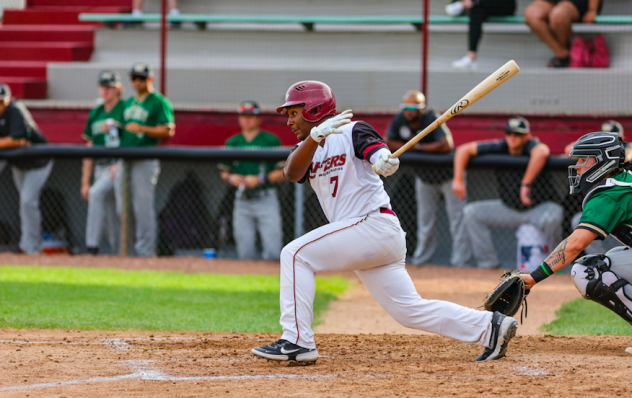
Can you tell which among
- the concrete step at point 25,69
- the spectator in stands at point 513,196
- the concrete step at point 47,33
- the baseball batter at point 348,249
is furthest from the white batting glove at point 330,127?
the concrete step at point 47,33

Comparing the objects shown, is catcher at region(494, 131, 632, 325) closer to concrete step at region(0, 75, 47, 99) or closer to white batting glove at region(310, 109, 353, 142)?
white batting glove at region(310, 109, 353, 142)

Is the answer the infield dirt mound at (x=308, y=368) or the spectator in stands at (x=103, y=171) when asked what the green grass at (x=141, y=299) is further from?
the spectator in stands at (x=103, y=171)

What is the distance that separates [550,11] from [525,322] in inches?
210

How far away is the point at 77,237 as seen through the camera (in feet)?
33.7

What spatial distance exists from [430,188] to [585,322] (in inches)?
125

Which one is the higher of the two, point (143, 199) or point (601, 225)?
point (601, 225)

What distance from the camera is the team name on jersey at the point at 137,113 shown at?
31.3 feet

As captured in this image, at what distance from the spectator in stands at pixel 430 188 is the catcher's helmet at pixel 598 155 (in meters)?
4.37

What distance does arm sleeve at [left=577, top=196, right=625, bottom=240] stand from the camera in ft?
14.3

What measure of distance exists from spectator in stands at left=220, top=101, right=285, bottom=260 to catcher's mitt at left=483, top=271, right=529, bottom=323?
197 inches

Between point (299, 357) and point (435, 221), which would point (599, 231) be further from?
point (435, 221)

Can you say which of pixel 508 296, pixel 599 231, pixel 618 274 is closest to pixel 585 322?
pixel 618 274

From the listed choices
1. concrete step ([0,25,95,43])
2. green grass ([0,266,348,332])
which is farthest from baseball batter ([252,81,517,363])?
concrete step ([0,25,95,43])

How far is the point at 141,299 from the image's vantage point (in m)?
6.99
